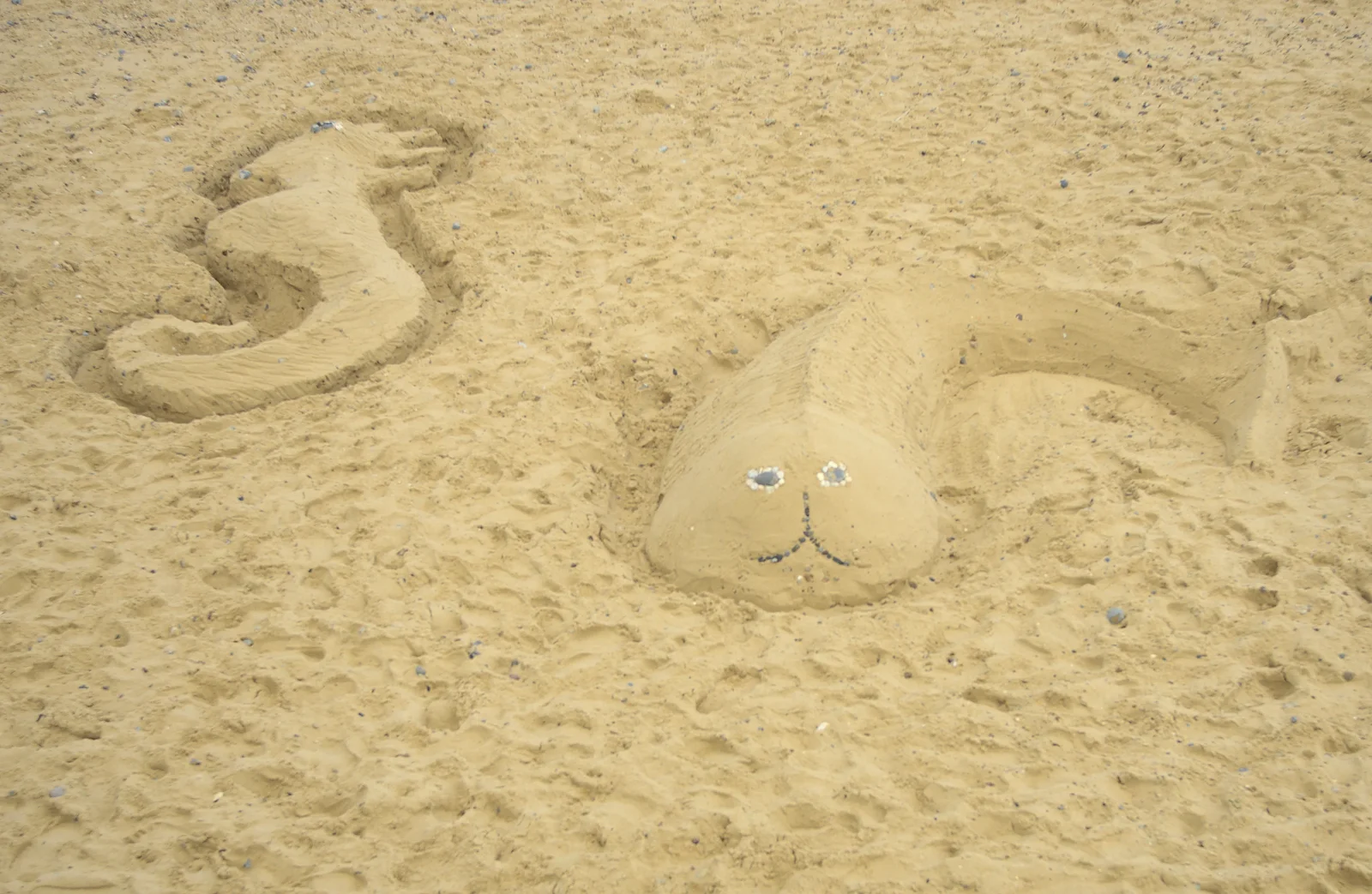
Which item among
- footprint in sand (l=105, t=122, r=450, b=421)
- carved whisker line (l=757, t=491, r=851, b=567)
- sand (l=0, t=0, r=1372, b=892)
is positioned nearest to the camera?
sand (l=0, t=0, r=1372, b=892)

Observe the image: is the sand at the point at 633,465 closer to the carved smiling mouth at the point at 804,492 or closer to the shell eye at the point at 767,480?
the carved smiling mouth at the point at 804,492

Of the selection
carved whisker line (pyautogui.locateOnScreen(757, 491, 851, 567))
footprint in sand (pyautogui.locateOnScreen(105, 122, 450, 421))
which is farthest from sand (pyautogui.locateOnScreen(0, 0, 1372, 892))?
carved whisker line (pyautogui.locateOnScreen(757, 491, 851, 567))

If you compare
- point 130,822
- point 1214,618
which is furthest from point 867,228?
point 130,822

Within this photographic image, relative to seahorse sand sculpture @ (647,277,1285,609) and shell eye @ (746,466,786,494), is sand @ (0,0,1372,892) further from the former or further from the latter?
shell eye @ (746,466,786,494)

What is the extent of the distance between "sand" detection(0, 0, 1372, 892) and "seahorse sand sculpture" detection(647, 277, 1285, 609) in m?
0.09

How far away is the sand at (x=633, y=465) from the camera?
7.51 ft

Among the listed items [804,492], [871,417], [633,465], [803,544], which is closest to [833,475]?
[804,492]

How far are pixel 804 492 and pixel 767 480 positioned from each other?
0.40 feet

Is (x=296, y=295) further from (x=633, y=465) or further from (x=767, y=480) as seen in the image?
(x=767, y=480)

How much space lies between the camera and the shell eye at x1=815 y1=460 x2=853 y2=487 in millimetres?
2900

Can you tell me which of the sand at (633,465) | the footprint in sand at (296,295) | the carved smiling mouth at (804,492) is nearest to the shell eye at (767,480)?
the carved smiling mouth at (804,492)

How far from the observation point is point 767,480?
9.52ft

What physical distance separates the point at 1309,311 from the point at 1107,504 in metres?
1.49

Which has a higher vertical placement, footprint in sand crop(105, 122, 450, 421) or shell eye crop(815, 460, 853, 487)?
footprint in sand crop(105, 122, 450, 421)
